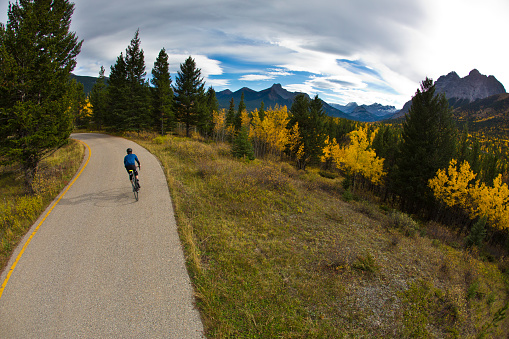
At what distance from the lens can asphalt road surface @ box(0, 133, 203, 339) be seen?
3885 millimetres

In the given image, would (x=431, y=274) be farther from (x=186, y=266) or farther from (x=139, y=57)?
(x=139, y=57)

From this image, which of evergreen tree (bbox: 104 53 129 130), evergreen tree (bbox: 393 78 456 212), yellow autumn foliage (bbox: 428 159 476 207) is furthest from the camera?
evergreen tree (bbox: 104 53 129 130)

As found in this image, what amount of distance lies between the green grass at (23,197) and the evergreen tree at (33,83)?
112cm

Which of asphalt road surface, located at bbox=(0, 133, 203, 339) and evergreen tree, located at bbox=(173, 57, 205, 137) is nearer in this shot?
asphalt road surface, located at bbox=(0, 133, 203, 339)

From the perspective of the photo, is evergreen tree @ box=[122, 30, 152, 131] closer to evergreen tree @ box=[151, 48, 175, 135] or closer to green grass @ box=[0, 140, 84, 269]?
evergreen tree @ box=[151, 48, 175, 135]

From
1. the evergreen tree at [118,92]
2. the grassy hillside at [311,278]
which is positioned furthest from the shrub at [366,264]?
the evergreen tree at [118,92]

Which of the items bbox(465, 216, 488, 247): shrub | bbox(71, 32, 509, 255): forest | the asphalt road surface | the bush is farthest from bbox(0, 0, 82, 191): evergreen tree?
bbox(465, 216, 488, 247): shrub

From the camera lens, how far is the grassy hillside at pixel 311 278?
4.40m

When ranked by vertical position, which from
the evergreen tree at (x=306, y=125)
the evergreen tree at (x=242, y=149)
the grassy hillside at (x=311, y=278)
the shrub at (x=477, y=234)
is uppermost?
the evergreen tree at (x=306, y=125)

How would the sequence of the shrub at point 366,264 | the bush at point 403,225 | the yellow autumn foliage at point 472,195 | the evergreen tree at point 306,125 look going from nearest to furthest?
the shrub at point 366,264, the bush at point 403,225, the yellow autumn foliage at point 472,195, the evergreen tree at point 306,125

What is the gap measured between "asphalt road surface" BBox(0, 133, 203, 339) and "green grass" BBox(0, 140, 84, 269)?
0.41 metres

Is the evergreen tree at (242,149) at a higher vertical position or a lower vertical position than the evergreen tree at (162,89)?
lower

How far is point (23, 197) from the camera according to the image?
29.9ft

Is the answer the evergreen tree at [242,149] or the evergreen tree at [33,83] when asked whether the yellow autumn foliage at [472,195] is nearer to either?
the evergreen tree at [242,149]
